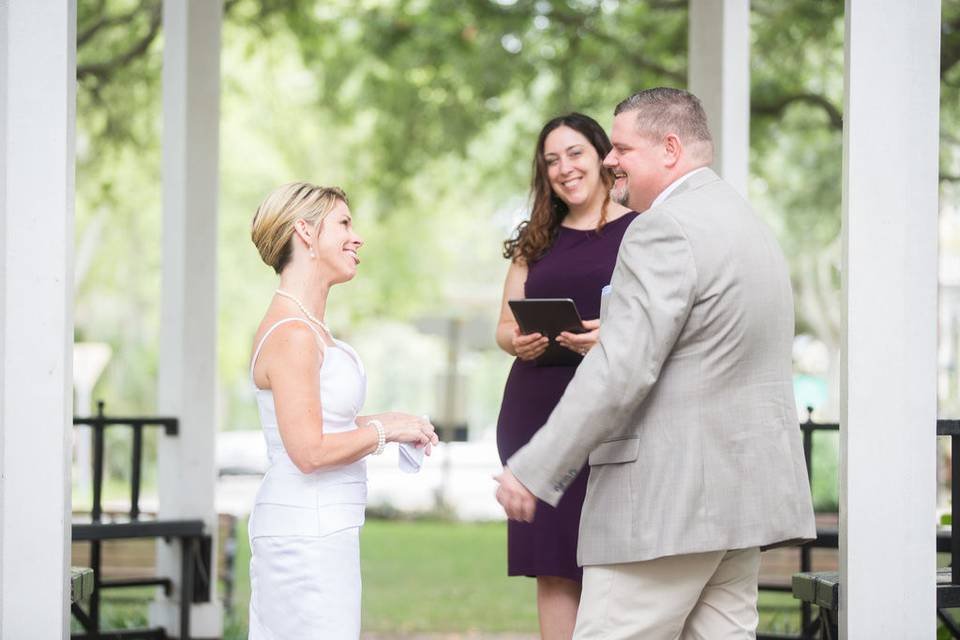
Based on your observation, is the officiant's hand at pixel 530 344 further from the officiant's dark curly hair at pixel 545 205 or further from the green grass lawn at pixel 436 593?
the green grass lawn at pixel 436 593

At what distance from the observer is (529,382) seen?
4973 mm

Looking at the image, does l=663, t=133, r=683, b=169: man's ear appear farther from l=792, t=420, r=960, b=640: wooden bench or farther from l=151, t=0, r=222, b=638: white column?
l=151, t=0, r=222, b=638: white column

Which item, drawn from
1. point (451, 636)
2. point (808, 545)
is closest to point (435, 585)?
point (451, 636)

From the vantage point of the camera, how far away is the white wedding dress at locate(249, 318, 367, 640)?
3621 millimetres

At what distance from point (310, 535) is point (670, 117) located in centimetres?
154

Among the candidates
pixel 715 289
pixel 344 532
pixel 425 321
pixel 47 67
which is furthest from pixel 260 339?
pixel 425 321

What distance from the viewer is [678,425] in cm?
337

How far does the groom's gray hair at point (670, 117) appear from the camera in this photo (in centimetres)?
354

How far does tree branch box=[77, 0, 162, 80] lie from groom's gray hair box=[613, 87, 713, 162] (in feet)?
29.9

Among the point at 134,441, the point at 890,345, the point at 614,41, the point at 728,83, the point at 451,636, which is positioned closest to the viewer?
the point at 890,345

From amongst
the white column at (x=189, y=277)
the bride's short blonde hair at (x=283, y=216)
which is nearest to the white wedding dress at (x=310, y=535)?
the bride's short blonde hair at (x=283, y=216)

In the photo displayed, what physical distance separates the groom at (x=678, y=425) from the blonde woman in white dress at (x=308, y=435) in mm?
527

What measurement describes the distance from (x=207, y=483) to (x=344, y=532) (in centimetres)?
400

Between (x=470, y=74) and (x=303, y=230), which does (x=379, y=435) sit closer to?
(x=303, y=230)
